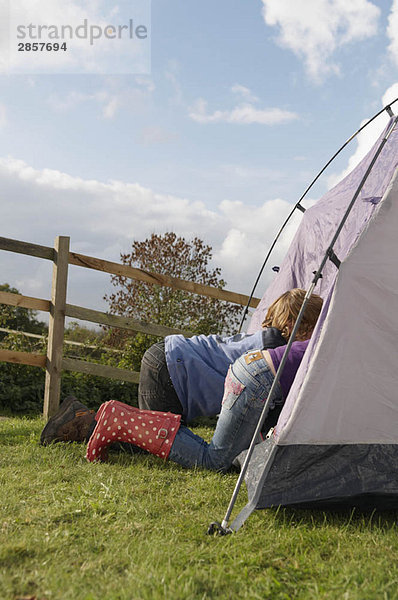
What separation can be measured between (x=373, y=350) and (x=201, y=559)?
1081 millimetres

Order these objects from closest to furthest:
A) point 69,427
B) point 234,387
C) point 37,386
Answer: point 234,387, point 69,427, point 37,386

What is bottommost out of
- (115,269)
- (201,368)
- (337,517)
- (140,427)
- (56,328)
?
(337,517)

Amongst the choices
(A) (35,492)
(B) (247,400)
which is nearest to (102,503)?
(A) (35,492)

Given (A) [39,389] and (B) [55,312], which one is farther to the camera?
(A) [39,389]

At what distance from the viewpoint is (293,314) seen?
9.50 feet

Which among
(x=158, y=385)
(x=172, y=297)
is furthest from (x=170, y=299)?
(x=158, y=385)

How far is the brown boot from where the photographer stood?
346 cm

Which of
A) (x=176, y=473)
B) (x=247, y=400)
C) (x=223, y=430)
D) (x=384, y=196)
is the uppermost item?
(x=384, y=196)

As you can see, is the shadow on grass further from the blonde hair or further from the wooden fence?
the wooden fence

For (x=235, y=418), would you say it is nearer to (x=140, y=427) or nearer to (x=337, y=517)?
(x=140, y=427)

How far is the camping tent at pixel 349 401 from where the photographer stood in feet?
7.41

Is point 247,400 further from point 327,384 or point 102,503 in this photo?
point 102,503

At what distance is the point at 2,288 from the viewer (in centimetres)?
1077

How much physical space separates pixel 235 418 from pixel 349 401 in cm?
63
